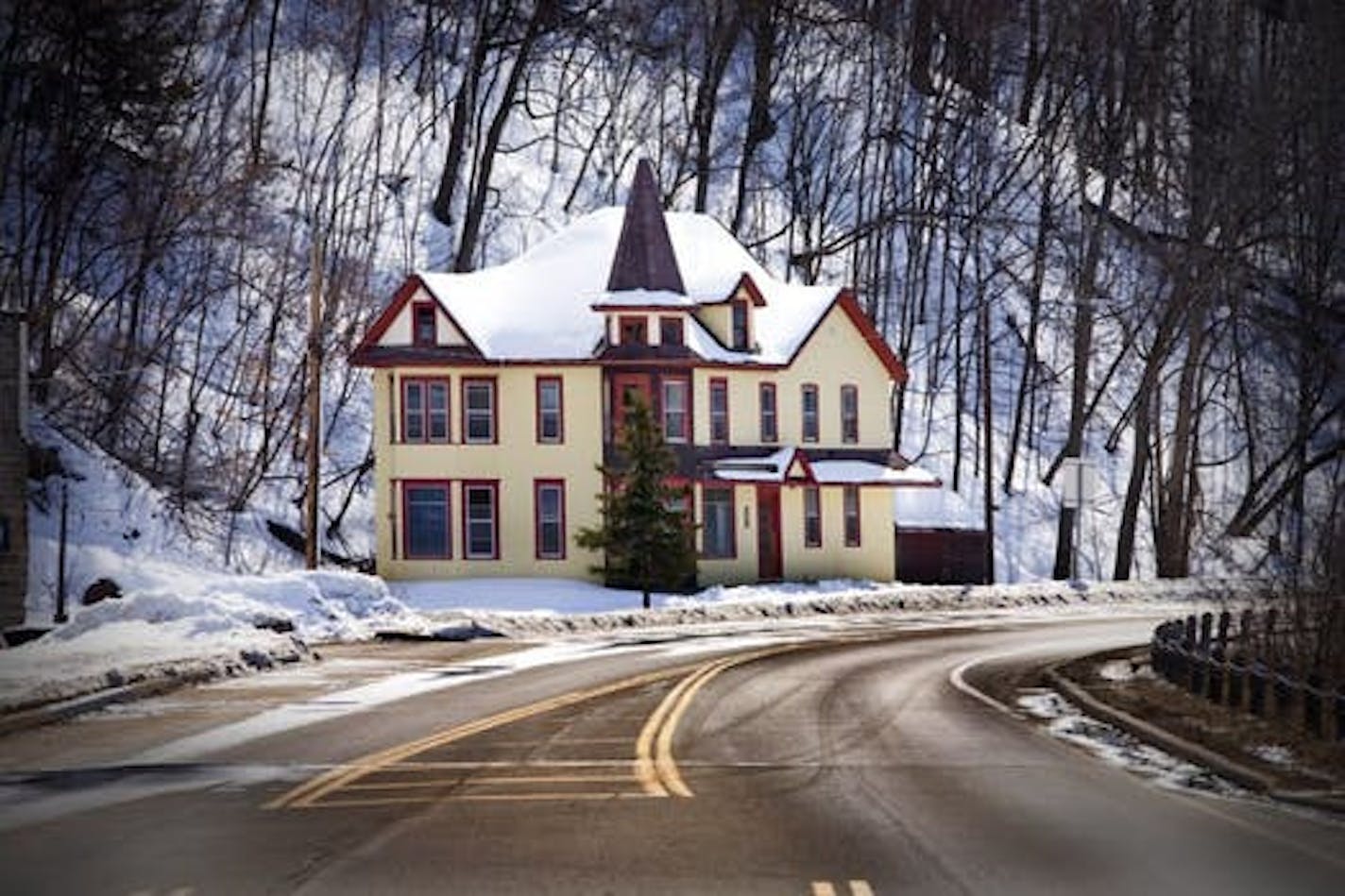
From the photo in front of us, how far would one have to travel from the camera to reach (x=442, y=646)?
32125 mm

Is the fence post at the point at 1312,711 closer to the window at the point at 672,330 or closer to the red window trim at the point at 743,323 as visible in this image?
the window at the point at 672,330

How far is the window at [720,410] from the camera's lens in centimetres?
5272

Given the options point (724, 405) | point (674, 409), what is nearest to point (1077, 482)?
point (724, 405)

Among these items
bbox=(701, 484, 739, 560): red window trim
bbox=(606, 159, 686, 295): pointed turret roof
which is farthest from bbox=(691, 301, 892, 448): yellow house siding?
bbox=(606, 159, 686, 295): pointed turret roof

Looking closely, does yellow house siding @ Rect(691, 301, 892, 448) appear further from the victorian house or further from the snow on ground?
the snow on ground

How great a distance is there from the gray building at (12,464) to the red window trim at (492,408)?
16.0m

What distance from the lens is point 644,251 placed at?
53.1 metres

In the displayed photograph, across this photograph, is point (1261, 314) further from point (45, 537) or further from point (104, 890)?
point (104, 890)

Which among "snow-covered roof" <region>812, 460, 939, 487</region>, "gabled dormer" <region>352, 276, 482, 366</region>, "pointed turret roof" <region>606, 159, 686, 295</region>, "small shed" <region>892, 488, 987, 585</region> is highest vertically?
"pointed turret roof" <region>606, 159, 686, 295</region>

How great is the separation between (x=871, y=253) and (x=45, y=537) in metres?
37.4

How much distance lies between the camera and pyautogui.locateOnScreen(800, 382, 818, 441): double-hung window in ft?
178

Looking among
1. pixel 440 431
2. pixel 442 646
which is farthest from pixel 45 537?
pixel 442 646

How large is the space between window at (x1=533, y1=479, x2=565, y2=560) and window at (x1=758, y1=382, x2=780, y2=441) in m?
6.53

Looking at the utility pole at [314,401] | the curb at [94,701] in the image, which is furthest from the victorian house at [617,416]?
the curb at [94,701]
